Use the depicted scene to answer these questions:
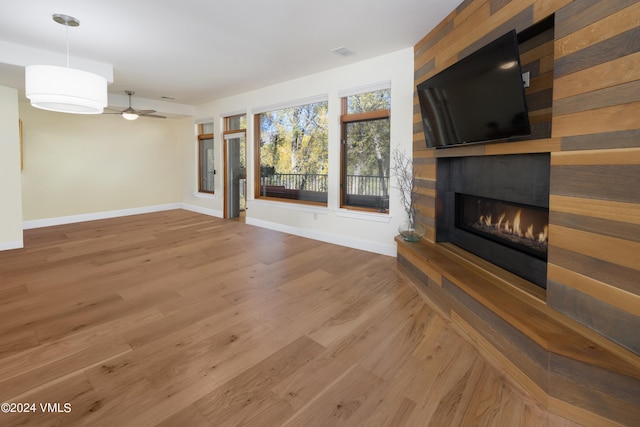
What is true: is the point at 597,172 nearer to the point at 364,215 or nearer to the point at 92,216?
the point at 364,215

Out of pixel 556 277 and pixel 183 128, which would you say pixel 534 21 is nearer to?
pixel 556 277

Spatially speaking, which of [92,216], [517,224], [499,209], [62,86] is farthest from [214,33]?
[92,216]

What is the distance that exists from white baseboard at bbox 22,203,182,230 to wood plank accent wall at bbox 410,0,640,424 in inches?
308

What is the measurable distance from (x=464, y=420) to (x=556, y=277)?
96cm

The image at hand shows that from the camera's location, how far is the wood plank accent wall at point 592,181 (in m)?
1.40

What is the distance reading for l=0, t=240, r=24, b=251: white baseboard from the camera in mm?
4515

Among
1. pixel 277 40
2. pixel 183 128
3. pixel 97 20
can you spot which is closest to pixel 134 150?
pixel 183 128

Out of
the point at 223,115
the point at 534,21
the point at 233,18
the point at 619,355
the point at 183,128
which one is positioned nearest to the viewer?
the point at 619,355

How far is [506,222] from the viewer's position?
2.54m

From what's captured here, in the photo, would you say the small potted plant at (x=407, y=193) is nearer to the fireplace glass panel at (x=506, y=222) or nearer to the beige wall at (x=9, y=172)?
the fireplace glass panel at (x=506, y=222)

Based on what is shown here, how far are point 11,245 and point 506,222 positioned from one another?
6.48 m

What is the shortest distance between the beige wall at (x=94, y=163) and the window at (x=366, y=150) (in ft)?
18.3

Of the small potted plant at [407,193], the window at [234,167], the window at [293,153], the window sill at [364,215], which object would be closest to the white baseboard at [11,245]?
the window at [234,167]

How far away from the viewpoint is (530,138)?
2.07m
